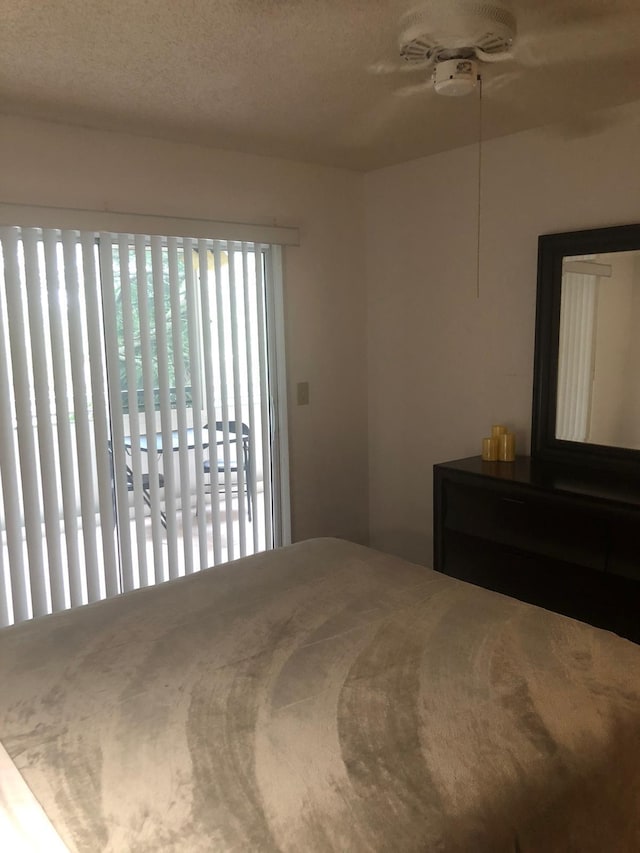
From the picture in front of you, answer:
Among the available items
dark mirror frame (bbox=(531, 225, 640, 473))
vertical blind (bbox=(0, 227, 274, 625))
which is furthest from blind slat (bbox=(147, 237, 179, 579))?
dark mirror frame (bbox=(531, 225, 640, 473))

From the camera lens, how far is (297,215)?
11.4 feet

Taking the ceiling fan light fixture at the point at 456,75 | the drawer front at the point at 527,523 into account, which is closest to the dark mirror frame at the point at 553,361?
the drawer front at the point at 527,523

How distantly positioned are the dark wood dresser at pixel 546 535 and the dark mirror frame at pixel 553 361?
0.07 meters

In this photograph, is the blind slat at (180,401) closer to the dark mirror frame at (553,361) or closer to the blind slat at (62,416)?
the blind slat at (62,416)

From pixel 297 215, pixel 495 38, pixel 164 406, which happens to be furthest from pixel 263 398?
pixel 495 38

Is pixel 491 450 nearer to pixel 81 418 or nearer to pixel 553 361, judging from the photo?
pixel 553 361

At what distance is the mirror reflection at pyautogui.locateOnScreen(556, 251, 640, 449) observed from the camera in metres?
2.69

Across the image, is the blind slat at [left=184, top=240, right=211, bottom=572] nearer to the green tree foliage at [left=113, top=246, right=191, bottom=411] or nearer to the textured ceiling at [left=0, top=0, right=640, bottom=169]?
the green tree foliage at [left=113, top=246, right=191, bottom=411]

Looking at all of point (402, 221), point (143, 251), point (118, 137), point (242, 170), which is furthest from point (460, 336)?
point (118, 137)

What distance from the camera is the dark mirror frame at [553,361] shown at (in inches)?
109

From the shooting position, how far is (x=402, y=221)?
3.61 meters

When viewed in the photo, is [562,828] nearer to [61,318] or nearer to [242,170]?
[61,318]

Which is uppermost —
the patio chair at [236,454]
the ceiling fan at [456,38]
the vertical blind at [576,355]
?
Result: the ceiling fan at [456,38]

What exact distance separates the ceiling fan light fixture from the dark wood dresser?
1432mm
